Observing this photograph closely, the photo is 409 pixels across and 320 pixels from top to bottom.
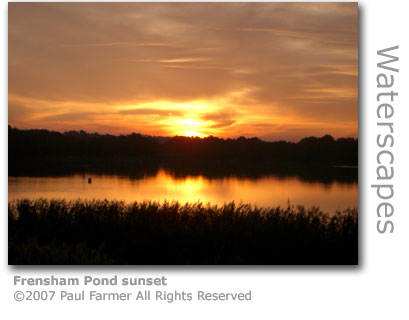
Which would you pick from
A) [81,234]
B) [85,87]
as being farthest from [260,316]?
[85,87]

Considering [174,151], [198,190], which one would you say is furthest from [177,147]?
[198,190]

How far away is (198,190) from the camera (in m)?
21.8

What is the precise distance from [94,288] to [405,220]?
14.3ft

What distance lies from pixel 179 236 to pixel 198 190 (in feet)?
50.0

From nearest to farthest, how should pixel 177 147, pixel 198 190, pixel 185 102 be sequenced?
pixel 185 102
pixel 177 147
pixel 198 190

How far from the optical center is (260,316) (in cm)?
595

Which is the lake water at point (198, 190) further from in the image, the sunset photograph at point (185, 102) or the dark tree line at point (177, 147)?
the sunset photograph at point (185, 102)

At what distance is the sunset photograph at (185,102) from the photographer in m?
6.47

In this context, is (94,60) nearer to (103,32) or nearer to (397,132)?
(103,32)

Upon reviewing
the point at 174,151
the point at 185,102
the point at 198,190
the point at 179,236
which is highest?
the point at 185,102

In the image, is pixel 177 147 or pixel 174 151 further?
pixel 174 151

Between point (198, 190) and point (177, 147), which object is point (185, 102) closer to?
point (177, 147)

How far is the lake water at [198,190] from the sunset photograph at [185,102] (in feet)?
9.12

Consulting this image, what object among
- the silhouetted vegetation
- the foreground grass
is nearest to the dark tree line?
the silhouetted vegetation
